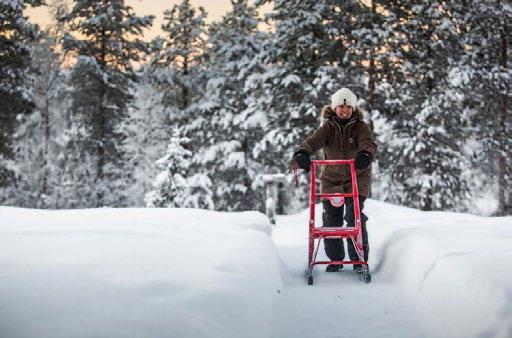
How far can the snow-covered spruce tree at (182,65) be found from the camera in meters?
22.2

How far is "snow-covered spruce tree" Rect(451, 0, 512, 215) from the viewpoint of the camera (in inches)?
632

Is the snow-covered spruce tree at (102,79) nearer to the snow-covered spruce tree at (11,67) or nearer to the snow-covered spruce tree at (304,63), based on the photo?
the snow-covered spruce tree at (11,67)

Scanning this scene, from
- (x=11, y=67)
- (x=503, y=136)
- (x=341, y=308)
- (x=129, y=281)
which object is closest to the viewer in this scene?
(x=129, y=281)

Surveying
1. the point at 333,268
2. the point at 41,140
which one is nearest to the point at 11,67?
the point at 41,140

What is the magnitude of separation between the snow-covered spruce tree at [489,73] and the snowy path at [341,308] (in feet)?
43.9

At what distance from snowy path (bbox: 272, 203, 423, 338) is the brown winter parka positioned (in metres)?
1.07

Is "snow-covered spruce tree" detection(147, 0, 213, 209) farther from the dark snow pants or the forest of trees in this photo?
the dark snow pants

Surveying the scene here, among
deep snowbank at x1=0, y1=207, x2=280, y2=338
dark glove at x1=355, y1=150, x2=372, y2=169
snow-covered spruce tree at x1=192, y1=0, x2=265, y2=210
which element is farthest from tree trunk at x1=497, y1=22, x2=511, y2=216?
deep snowbank at x1=0, y1=207, x2=280, y2=338

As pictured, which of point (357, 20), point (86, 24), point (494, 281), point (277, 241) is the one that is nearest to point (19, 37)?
point (86, 24)

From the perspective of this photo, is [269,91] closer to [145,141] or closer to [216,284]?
[216,284]

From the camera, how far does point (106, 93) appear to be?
68.4ft

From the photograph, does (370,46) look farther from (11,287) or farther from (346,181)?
(11,287)

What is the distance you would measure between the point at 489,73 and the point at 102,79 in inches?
620

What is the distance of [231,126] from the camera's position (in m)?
21.0
